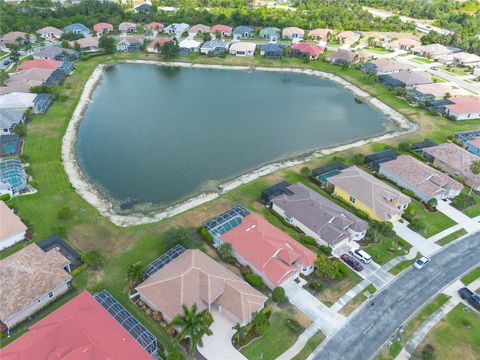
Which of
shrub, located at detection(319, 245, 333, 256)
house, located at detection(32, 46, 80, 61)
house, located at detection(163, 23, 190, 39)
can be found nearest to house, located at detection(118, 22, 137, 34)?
house, located at detection(163, 23, 190, 39)

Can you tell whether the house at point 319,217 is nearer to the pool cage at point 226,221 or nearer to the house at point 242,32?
the pool cage at point 226,221

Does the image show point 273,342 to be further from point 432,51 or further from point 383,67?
point 432,51

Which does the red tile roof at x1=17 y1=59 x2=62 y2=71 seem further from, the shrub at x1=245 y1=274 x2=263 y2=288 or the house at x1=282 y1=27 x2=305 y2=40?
the shrub at x1=245 y1=274 x2=263 y2=288

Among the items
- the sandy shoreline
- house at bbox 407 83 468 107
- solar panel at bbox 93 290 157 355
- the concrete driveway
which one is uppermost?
solar panel at bbox 93 290 157 355

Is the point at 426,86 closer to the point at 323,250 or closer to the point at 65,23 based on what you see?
the point at 323,250

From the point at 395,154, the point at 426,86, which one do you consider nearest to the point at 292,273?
the point at 395,154

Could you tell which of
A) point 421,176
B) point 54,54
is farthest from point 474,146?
point 54,54

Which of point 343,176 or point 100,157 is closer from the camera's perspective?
point 343,176
